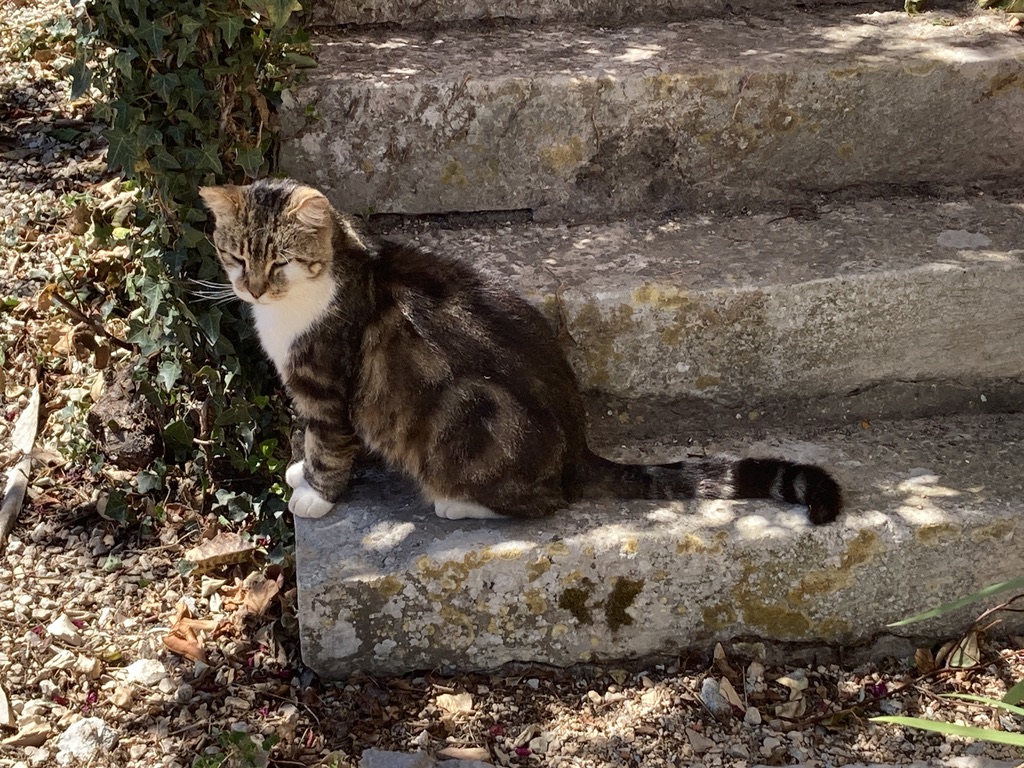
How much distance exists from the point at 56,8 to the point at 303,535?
10.1 ft

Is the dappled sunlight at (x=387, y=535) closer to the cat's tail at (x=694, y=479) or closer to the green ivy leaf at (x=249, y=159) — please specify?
the cat's tail at (x=694, y=479)

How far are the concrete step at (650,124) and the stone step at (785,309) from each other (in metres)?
0.29

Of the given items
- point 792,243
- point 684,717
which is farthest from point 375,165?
point 684,717

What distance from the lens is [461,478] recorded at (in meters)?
2.80

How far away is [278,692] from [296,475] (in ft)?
2.08

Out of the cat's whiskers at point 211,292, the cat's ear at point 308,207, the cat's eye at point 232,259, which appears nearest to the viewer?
the cat's ear at point 308,207

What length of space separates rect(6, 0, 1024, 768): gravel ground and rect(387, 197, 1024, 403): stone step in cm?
87

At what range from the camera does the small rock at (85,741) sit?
2.62m

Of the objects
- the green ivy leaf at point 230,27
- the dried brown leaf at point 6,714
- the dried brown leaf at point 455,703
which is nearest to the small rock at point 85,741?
the dried brown leaf at point 6,714

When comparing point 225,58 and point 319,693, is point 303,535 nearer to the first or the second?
point 319,693

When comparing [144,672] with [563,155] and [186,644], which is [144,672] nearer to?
[186,644]

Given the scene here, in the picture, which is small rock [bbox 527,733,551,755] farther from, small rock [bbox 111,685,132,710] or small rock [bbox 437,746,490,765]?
small rock [bbox 111,685,132,710]

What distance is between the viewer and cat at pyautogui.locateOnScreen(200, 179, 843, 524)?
9.05 ft

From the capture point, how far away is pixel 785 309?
3131 millimetres
